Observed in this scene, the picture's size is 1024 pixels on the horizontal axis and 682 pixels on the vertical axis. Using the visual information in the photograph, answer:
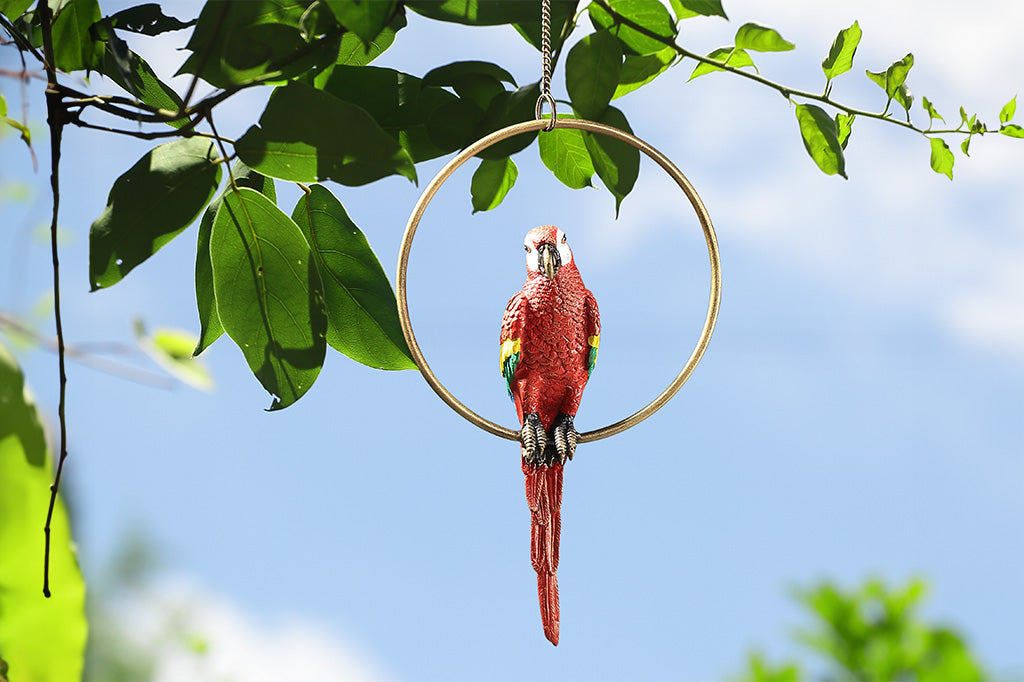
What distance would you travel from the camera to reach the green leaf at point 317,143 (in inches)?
12.2

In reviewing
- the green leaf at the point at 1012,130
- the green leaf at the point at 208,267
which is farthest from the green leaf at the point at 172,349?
the green leaf at the point at 1012,130

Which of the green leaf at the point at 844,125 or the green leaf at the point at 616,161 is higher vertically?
the green leaf at the point at 844,125

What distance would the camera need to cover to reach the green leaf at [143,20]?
40 centimetres

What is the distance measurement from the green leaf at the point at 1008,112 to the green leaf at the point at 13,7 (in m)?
0.43

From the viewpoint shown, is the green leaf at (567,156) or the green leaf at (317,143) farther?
the green leaf at (567,156)

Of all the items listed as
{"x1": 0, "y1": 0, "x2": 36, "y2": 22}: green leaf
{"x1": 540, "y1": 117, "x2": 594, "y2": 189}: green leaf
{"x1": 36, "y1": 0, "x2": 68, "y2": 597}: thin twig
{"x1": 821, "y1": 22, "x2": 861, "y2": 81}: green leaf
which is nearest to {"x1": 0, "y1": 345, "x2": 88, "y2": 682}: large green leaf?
{"x1": 36, "y1": 0, "x2": 68, "y2": 597}: thin twig

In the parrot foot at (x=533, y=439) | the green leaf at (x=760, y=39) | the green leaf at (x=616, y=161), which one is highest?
the green leaf at (x=760, y=39)

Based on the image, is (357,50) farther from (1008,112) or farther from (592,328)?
(1008,112)

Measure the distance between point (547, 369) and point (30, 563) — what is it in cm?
23

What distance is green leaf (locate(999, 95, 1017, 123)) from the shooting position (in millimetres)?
400

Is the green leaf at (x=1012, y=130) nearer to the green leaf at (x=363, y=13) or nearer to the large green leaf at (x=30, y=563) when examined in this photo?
the green leaf at (x=363, y=13)

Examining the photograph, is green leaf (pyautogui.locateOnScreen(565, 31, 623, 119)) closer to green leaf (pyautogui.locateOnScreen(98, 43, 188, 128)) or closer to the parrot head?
the parrot head

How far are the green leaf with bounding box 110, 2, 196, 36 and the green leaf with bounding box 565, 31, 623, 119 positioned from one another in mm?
172

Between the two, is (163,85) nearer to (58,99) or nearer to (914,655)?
(58,99)
